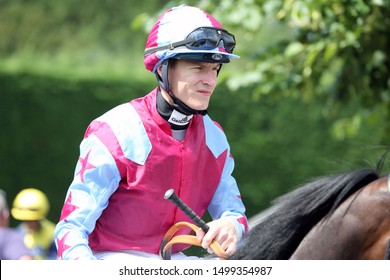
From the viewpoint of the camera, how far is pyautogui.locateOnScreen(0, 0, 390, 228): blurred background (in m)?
6.33

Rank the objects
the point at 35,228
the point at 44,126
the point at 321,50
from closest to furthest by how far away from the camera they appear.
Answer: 1. the point at 321,50
2. the point at 35,228
3. the point at 44,126

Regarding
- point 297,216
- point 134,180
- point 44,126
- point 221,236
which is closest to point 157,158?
point 134,180

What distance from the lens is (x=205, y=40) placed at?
3.01 meters

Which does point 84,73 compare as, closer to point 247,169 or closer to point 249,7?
point 247,169

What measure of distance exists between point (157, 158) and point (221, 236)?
0.35 metres

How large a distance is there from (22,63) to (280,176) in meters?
4.64

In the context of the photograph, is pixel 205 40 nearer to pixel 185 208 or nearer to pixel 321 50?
pixel 185 208

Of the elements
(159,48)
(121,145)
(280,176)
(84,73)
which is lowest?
(280,176)

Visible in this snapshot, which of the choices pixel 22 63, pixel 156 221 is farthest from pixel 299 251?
pixel 22 63

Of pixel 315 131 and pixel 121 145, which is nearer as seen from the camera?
pixel 121 145

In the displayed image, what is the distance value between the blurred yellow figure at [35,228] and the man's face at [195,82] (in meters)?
5.31

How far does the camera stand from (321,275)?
261 cm

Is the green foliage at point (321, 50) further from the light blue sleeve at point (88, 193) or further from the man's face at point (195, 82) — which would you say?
the light blue sleeve at point (88, 193)

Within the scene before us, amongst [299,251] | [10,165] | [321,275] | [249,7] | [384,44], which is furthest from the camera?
[10,165]
